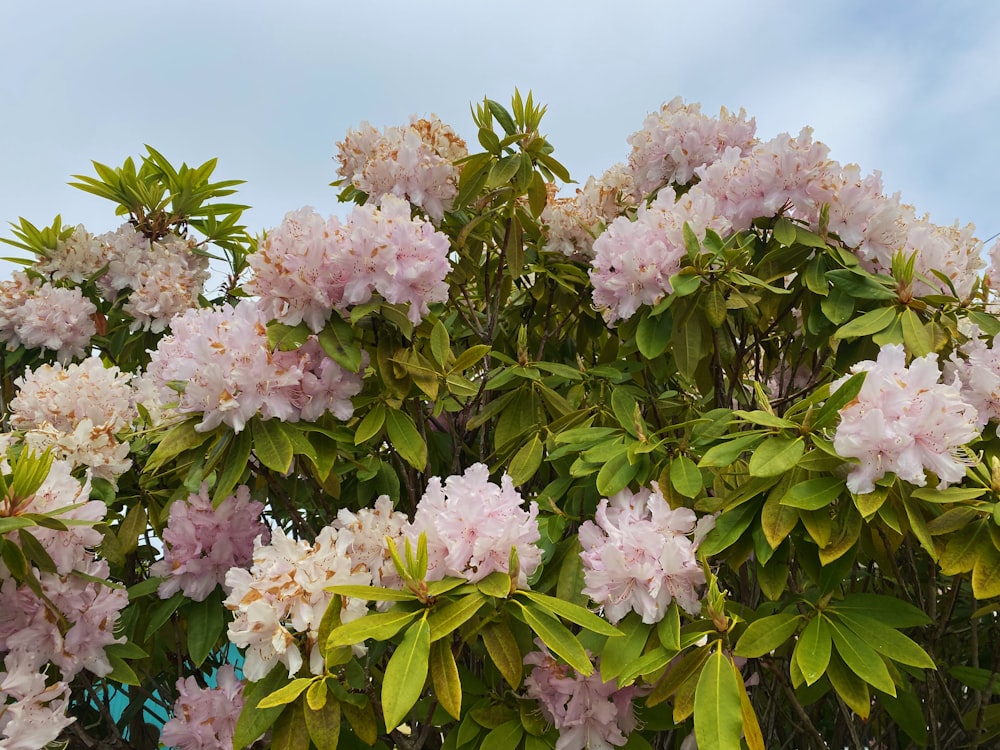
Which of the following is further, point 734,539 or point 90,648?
point 90,648

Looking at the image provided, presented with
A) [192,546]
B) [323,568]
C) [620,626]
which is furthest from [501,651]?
[192,546]

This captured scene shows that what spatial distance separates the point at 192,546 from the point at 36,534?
338 mm

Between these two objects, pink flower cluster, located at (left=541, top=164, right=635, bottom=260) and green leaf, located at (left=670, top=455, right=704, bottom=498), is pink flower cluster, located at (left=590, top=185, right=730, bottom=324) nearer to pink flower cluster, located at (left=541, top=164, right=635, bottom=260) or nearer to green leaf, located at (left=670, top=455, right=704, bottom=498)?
green leaf, located at (left=670, top=455, right=704, bottom=498)

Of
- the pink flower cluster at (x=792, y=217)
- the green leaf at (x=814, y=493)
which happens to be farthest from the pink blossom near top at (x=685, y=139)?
the green leaf at (x=814, y=493)

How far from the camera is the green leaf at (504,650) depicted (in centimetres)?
145

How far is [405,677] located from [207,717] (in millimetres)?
946

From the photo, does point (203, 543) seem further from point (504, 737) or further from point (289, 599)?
point (504, 737)

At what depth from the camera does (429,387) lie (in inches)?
71.8

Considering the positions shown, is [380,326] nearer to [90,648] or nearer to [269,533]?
[269,533]

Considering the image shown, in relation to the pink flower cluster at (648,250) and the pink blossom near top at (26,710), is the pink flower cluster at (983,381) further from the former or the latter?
the pink blossom near top at (26,710)

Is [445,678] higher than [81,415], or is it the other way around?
[81,415]

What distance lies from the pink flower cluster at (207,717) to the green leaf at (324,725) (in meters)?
0.60

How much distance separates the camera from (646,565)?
1.51 meters

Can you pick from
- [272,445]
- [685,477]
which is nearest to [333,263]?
[272,445]
